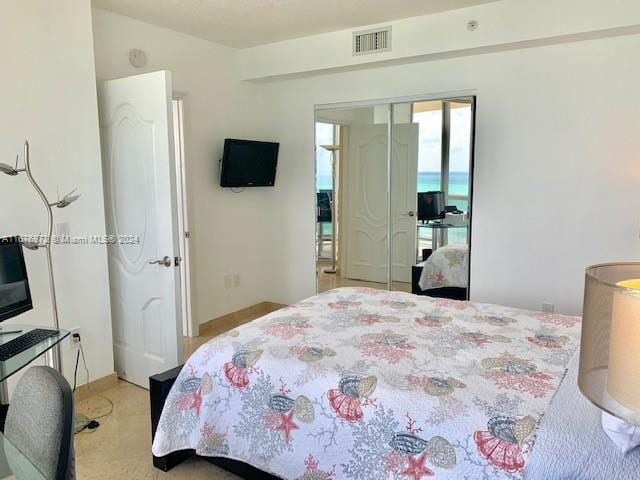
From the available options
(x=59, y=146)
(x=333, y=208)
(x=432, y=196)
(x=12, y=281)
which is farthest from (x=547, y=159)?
(x=12, y=281)

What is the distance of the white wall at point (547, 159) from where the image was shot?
3.30m

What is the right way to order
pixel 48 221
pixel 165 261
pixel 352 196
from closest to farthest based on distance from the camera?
pixel 48 221
pixel 165 261
pixel 352 196

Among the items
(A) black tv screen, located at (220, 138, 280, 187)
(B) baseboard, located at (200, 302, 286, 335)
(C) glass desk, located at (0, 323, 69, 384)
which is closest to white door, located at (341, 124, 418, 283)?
(A) black tv screen, located at (220, 138, 280, 187)

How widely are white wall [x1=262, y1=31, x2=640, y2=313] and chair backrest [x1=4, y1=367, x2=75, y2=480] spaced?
3.21 metres

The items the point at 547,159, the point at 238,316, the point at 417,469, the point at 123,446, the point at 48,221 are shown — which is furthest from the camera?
the point at 238,316

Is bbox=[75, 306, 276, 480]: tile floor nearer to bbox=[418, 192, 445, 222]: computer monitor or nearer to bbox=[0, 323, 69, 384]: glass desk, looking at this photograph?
bbox=[0, 323, 69, 384]: glass desk

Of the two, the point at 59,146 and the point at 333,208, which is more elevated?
the point at 59,146

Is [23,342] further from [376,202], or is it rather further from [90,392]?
[376,202]

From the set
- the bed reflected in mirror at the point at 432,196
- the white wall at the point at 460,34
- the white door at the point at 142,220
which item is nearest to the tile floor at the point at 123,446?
the white door at the point at 142,220

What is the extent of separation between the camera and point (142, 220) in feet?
10.5

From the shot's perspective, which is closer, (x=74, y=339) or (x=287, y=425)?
(x=287, y=425)

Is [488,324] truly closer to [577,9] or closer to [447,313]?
[447,313]

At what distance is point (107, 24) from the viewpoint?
3.45m

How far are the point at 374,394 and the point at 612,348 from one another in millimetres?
1073
